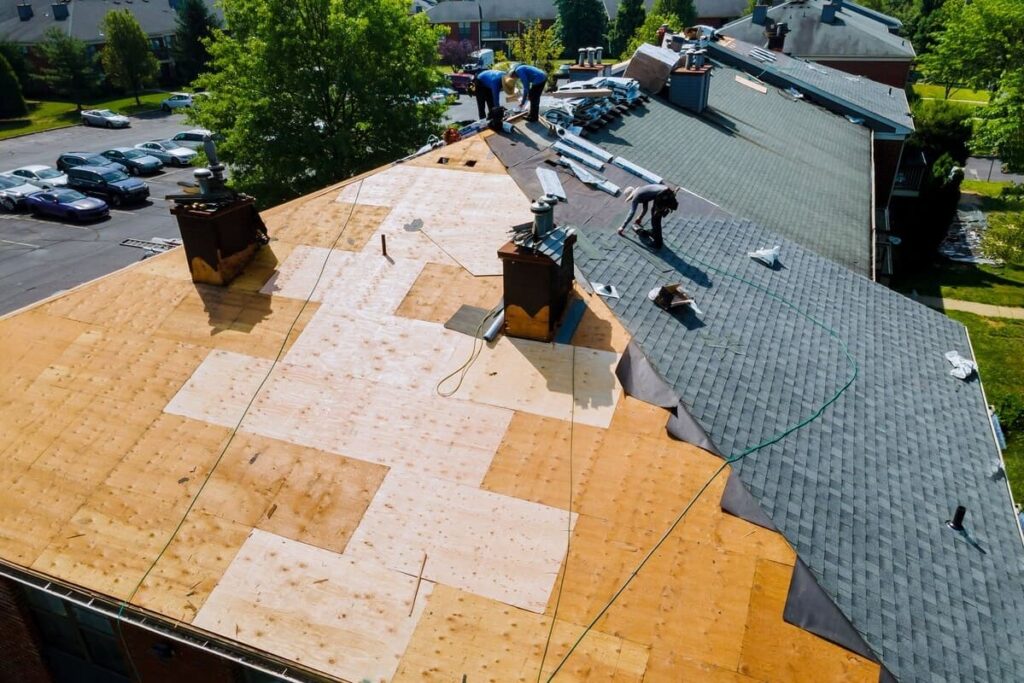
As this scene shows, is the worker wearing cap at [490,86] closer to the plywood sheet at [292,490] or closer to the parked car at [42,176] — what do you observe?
the plywood sheet at [292,490]

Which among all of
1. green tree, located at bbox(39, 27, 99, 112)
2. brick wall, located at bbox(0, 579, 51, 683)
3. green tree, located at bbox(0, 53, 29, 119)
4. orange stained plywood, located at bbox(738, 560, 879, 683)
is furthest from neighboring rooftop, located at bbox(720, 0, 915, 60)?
green tree, located at bbox(0, 53, 29, 119)

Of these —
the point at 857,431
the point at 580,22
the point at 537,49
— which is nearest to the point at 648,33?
the point at 537,49

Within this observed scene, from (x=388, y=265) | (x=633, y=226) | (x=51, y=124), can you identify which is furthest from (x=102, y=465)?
(x=51, y=124)

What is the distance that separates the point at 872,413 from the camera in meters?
11.8

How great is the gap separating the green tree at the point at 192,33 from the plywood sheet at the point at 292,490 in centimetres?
6688

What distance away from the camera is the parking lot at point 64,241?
32312mm

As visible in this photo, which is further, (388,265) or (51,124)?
(51,124)

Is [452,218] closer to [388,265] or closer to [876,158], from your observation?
[388,265]

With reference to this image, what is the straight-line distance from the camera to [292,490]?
991 cm

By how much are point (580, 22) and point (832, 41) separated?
42486 mm

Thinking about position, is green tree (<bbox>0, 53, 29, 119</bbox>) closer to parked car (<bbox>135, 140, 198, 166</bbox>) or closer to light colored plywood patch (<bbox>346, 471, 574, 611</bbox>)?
parked car (<bbox>135, 140, 198, 166</bbox>)

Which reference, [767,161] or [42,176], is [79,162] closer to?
[42,176]

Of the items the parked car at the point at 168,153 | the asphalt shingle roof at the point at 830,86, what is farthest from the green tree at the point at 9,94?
the asphalt shingle roof at the point at 830,86

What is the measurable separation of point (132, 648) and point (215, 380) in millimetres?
4083
